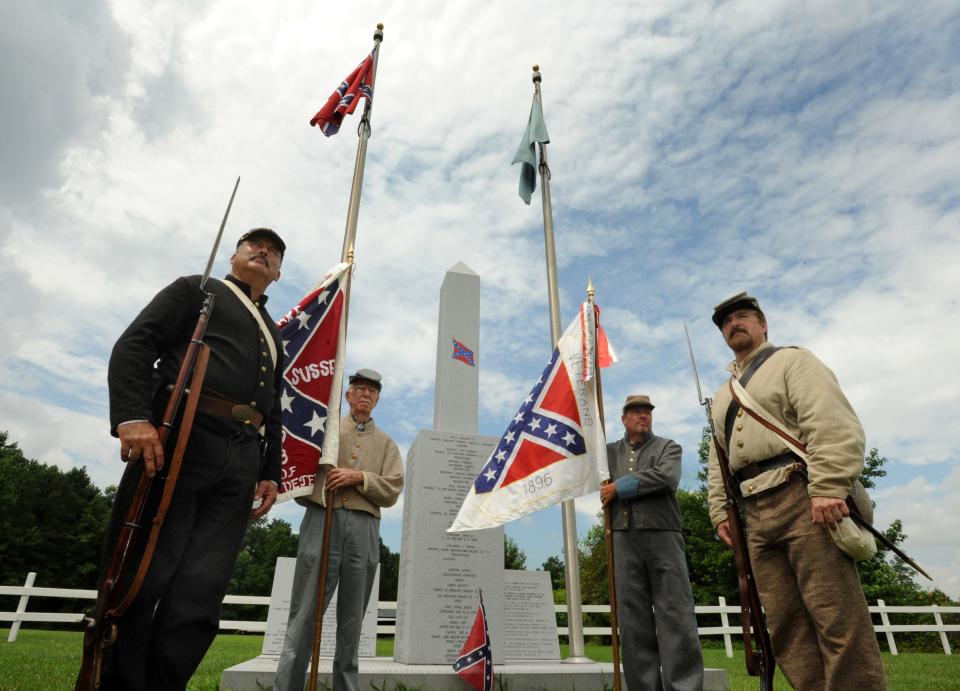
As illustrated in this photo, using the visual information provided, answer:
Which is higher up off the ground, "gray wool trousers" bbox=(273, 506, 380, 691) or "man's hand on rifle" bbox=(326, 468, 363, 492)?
"man's hand on rifle" bbox=(326, 468, 363, 492)

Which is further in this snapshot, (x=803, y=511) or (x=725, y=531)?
Result: (x=725, y=531)

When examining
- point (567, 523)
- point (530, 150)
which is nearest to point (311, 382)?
point (567, 523)

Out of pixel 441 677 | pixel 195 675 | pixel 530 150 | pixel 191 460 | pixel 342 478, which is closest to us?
pixel 191 460

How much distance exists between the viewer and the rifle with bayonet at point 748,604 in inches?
111

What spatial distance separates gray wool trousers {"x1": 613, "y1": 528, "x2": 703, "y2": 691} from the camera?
3.90 meters

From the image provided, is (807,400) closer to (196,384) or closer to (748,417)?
(748,417)

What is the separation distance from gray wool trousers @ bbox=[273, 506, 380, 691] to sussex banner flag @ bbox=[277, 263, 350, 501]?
37 centimetres

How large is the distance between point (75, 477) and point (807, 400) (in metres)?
39.4

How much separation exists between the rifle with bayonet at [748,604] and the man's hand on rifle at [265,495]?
7.54ft

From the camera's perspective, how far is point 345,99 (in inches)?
302

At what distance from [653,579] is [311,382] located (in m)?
2.82

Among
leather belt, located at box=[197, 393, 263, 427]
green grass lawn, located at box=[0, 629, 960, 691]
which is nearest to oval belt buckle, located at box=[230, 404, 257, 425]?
leather belt, located at box=[197, 393, 263, 427]

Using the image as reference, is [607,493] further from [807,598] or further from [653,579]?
[807,598]

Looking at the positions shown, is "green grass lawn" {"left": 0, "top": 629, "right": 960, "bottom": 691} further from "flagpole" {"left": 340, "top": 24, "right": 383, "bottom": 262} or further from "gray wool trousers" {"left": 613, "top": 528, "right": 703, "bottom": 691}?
"flagpole" {"left": 340, "top": 24, "right": 383, "bottom": 262}
